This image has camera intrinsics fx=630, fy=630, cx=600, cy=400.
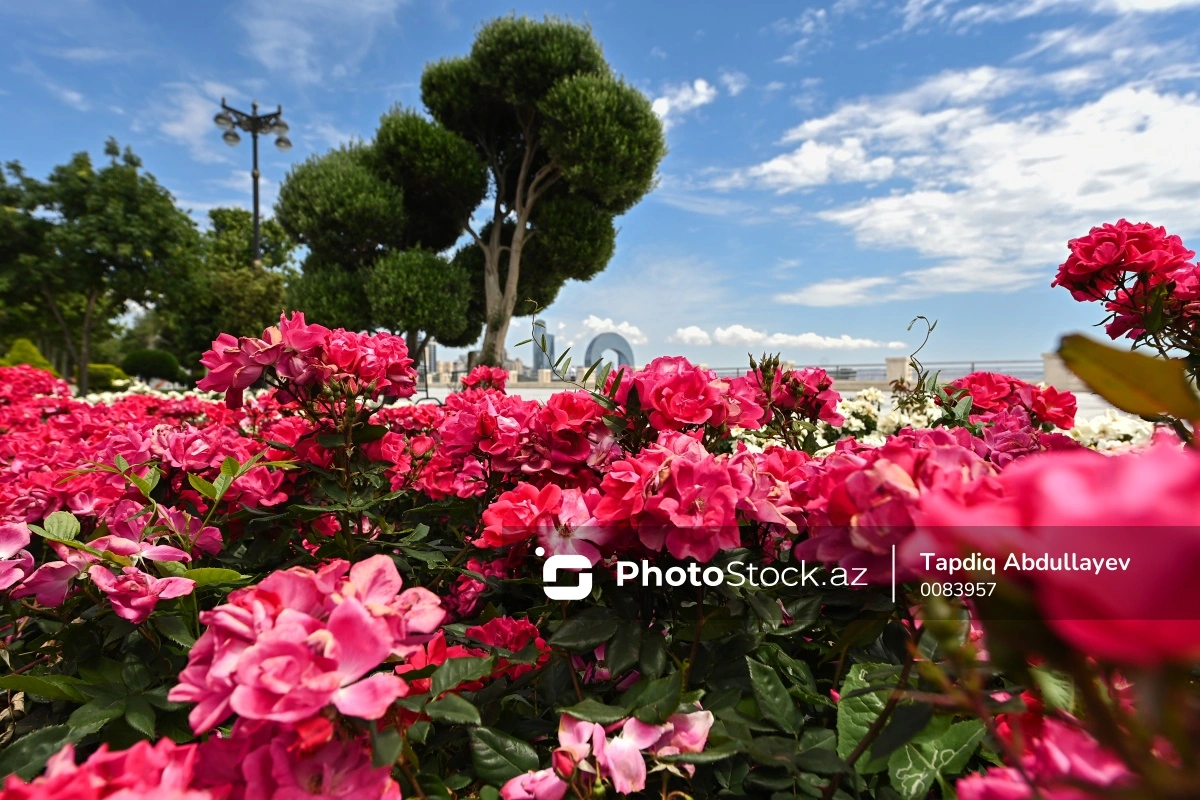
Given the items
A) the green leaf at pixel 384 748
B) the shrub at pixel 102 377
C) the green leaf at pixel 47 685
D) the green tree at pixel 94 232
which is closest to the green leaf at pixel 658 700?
the green leaf at pixel 384 748

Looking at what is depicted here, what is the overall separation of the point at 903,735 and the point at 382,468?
1.07 m

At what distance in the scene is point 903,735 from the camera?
491mm

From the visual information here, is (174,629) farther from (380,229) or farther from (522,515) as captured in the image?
(380,229)

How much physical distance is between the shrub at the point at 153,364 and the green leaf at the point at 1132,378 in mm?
23426

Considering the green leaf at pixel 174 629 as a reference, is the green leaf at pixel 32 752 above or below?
below

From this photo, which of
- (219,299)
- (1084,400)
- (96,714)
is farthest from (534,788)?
(219,299)

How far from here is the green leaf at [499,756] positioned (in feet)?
2.15

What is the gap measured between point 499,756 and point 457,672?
10 cm

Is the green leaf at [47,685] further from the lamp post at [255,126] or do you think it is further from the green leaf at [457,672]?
the lamp post at [255,126]

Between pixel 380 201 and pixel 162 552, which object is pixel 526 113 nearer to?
pixel 380 201

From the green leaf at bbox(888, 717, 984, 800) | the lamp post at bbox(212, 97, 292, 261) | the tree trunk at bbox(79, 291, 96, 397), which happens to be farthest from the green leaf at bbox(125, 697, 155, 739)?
the tree trunk at bbox(79, 291, 96, 397)

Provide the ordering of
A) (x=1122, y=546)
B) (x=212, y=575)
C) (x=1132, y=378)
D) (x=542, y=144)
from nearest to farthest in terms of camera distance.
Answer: (x=1122, y=546), (x=1132, y=378), (x=212, y=575), (x=542, y=144)

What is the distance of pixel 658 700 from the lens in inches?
25.7

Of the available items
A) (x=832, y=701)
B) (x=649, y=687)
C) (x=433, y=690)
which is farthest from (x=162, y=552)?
(x=832, y=701)
